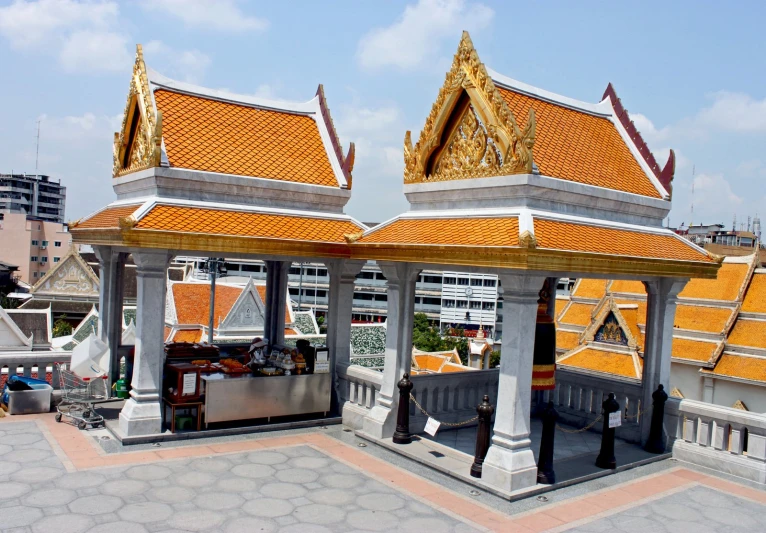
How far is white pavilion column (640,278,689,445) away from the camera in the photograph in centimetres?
1138

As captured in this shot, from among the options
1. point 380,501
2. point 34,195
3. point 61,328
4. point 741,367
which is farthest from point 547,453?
point 34,195

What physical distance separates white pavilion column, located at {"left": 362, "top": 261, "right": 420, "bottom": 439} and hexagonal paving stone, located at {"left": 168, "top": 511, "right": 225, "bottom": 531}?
149 inches

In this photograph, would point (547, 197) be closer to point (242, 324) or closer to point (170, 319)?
point (242, 324)

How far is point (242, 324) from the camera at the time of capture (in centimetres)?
2288

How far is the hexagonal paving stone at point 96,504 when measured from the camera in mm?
7688

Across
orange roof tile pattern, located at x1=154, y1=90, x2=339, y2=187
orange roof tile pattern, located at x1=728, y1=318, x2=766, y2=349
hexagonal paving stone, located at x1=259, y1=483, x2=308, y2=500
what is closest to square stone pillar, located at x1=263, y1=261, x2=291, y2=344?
orange roof tile pattern, located at x1=154, y1=90, x2=339, y2=187

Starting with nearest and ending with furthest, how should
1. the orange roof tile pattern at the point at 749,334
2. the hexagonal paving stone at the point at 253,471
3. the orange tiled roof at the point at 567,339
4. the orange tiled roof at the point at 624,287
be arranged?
the hexagonal paving stone at the point at 253,471 → the orange roof tile pattern at the point at 749,334 → the orange tiled roof at the point at 624,287 → the orange tiled roof at the point at 567,339

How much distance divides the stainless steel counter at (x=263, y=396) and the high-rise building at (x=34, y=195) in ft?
372

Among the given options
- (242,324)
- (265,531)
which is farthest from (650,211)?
(242,324)

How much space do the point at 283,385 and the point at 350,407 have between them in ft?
4.29

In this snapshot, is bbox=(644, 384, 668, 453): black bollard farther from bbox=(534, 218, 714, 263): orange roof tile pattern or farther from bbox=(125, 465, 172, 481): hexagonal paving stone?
bbox=(125, 465, 172, 481): hexagonal paving stone

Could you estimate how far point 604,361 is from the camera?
66.1 feet

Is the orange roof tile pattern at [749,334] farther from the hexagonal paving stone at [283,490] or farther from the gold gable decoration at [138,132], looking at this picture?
the gold gable decoration at [138,132]

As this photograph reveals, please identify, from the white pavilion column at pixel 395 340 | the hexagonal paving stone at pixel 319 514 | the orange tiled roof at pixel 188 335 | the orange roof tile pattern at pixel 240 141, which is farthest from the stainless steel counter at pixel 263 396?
the orange tiled roof at pixel 188 335
